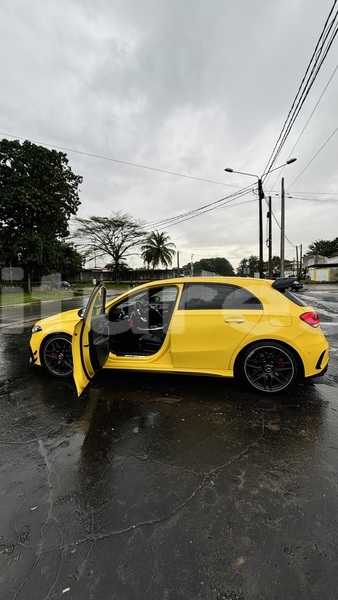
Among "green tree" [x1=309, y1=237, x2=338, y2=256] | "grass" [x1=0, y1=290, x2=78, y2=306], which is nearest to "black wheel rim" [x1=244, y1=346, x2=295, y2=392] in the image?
"grass" [x1=0, y1=290, x2=78, y2=306]

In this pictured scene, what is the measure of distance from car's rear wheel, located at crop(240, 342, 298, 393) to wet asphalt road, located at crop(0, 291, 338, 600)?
18 cm

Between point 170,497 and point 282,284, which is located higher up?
point 282,284

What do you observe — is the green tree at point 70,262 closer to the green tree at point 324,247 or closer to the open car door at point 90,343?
the open car door at point 90,343

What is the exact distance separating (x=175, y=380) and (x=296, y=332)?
5.68 ft

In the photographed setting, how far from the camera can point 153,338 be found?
4.30 meters

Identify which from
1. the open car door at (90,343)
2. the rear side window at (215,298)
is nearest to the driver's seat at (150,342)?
the open car door at (90,343)

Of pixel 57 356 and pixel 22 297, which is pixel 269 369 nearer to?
pixel 57 356

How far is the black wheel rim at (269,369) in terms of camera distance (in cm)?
336

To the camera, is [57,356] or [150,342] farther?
[150,342]

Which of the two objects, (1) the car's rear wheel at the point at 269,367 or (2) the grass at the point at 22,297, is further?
(2) the grass at the point at 22,297

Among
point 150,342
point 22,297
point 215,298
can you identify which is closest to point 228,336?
point 215,298

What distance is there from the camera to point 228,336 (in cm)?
338

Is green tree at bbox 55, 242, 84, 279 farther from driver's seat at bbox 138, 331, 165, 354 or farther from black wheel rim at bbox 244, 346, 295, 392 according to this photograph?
black wheel rim at bbox 244, 346, 295, 392

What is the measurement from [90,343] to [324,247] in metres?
85.1
